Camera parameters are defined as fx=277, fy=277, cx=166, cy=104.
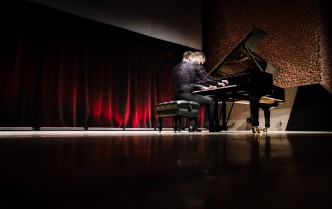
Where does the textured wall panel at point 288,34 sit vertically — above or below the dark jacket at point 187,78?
above

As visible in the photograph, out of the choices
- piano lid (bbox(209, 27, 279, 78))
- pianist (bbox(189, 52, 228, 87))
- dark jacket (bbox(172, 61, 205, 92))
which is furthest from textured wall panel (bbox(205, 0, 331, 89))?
dark jacket (bbox(172, 61, 205, 92))

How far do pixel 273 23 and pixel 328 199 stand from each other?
20.0 ft

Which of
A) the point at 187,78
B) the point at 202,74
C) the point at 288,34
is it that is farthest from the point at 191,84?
the point at 288,34

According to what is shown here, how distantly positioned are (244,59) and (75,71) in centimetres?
315

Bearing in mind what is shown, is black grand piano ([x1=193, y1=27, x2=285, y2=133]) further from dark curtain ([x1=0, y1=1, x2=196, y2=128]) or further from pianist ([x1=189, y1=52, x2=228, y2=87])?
dark curtain ([x1=0, y1=1, x2=196, y2=128])

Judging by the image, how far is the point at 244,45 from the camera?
344cm

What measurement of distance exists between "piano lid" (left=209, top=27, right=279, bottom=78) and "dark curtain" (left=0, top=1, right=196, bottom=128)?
7.90 ft

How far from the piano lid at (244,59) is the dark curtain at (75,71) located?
241 centimetres

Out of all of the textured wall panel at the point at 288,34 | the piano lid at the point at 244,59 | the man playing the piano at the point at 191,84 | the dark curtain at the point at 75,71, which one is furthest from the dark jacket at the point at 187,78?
the textured wall panel at the point at 288,34

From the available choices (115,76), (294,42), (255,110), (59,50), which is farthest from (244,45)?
(59,50)

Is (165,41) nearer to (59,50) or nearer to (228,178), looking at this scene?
(59,50)

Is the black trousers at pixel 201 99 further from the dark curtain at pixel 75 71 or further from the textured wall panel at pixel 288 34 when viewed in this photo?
the textured wall panel at pixel 288 34

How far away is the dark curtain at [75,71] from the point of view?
15.2ft

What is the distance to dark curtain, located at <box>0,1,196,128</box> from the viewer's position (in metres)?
4.62
